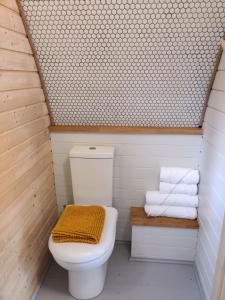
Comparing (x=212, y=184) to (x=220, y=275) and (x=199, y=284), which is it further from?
(x=199, y=284)

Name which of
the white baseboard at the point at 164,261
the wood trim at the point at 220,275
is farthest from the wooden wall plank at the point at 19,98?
the white baseboard at the point at 164,261

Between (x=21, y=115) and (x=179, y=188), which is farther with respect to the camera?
(x=179, y=188)

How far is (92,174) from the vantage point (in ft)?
5.89

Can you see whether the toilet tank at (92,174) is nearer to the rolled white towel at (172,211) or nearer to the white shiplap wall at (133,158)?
the white shiplap wall at (133,158)

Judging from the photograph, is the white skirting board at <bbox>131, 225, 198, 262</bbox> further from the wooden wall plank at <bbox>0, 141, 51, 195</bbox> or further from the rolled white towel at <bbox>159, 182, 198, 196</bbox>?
the wooden wall plank at <bbox>0, 141, 51, 195</bbox>

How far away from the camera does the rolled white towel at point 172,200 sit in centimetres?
181

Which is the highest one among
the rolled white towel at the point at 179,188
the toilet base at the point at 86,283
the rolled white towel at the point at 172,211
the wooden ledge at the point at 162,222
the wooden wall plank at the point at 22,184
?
the wooden wall plank at the point at 22,184

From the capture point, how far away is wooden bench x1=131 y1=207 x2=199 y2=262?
5.83ft

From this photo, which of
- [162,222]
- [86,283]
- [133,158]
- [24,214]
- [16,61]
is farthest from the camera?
[133,158]

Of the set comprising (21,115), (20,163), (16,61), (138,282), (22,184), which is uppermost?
(16,61)

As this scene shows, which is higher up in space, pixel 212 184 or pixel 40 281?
pixel 212 184

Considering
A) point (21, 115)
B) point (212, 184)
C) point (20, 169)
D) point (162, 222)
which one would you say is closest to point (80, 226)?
point (20, 169)

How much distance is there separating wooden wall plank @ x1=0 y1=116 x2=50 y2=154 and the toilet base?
0.91 m

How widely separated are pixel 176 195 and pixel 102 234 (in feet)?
2.19
